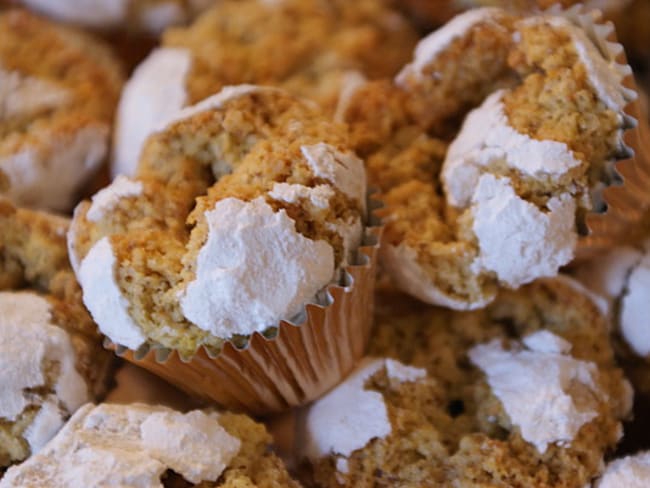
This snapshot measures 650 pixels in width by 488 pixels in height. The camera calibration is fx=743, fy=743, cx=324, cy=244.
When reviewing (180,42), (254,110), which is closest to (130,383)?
(254,110)

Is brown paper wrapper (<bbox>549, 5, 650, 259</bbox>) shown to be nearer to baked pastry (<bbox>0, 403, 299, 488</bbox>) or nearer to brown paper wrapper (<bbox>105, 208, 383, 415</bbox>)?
brown paper wrapper (<bbox>105, 208, 383, 415</bbox>)

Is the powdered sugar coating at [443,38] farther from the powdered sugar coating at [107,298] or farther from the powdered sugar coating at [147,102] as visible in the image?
the powdered sugar coating at [107,298]

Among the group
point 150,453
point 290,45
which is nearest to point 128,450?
point 150,453

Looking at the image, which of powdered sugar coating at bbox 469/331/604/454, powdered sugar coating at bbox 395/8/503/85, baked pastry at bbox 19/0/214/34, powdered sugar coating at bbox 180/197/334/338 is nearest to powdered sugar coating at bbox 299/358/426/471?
powdered sugar coating at bbox 469/331/604/454

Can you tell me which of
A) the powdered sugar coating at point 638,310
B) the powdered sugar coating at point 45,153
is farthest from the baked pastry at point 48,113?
the powdered sugar coating at point 638,310

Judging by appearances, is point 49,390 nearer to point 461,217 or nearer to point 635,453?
point 461,217

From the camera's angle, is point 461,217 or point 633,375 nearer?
point 461,217
